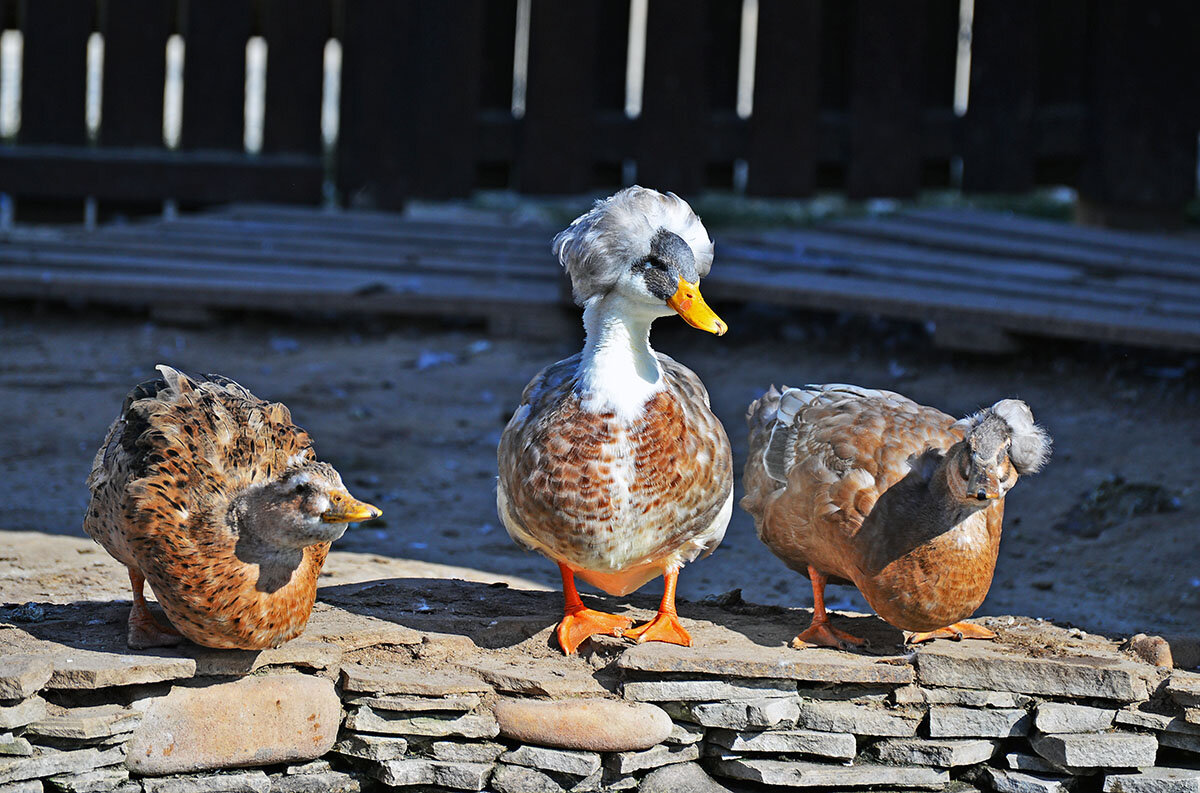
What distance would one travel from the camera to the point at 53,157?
9.67 m

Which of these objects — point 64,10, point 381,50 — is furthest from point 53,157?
point 381,50

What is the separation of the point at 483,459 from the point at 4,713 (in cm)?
305

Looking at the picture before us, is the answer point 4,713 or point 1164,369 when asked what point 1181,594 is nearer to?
point 1164,369

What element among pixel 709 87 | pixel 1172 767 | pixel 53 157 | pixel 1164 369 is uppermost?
pixel 709 87

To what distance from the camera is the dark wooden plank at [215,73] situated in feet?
31.2


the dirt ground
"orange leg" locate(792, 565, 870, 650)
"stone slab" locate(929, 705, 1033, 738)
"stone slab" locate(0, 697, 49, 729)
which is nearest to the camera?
"stone slab" locate(0, 697, 49, 729)

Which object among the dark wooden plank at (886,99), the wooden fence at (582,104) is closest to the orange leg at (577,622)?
the wooden fence at (582,104)

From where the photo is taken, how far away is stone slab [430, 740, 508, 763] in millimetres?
3711

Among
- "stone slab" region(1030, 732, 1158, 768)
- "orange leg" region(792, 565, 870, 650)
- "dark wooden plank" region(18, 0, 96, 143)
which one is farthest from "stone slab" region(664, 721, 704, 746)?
"dark wooden plank" region(18, 0, 96, 143)

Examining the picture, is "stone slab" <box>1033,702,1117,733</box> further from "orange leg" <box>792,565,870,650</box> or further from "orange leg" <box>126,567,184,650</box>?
"orange leg" <box>126,567,184,650</box>

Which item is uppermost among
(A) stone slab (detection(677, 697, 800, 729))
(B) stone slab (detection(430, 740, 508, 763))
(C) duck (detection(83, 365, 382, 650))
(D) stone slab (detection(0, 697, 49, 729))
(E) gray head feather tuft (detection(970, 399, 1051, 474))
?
(E) gray head feather tuft (detection(970, 399, 1051, 474))

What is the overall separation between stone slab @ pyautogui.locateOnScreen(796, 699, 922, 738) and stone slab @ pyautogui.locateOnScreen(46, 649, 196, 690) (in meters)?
1.62

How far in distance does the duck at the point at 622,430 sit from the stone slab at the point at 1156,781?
1222 mm

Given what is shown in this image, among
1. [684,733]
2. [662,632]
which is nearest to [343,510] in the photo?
[662,632]
